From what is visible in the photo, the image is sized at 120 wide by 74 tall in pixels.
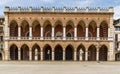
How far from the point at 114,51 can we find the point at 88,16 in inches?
435

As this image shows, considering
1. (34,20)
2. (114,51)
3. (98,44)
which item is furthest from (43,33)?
(114,51)

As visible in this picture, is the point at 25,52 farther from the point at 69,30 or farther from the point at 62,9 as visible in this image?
the point at 62,9

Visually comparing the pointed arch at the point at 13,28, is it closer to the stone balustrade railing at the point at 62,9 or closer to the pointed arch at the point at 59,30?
the stone balustrade railing at the point at 62,9

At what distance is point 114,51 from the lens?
69.2 m

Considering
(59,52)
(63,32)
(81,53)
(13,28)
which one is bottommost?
(81,53)

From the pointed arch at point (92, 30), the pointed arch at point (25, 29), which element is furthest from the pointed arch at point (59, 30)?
the pointed arch at point (25, 29)

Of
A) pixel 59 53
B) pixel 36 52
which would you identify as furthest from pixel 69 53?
pixel 36 52

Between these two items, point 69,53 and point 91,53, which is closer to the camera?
point 91,53

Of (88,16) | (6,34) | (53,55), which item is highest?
(88,16)

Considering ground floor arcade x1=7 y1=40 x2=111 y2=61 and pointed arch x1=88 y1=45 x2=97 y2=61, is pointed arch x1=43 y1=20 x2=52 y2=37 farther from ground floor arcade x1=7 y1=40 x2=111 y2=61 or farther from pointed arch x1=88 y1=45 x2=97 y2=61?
pointed arch x1=88 y1=45 x2=97 y2=61

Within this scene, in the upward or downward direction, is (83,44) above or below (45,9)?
below

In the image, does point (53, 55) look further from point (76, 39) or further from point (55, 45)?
point (76, 39)

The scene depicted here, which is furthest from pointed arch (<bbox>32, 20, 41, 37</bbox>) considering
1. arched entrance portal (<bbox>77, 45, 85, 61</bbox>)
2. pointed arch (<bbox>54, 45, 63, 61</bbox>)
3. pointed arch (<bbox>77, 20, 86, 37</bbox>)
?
arched entrance portal (<bbox>77, 45, 85, 61</bbox>)

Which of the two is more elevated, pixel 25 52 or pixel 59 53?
pixel 25 52
